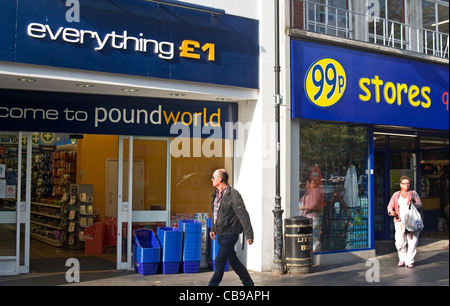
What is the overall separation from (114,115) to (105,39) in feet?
5.30

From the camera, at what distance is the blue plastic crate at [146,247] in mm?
9492

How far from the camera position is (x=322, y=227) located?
36.8 feet

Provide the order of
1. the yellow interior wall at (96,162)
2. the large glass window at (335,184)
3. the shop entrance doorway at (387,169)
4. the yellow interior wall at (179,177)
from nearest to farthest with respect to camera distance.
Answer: the yellow interior wall at (179,177), the large glass window at (335,184), the yellow interior wall at (96,162), the shop entrance doorway at (387,169)

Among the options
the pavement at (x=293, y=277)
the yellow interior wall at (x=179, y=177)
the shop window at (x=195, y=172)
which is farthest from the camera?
the shop window at (x=195, y=172)

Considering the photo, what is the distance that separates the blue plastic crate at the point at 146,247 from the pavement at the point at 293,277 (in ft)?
1.03

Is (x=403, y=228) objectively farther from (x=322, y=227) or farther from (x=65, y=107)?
(x=65, y=107)

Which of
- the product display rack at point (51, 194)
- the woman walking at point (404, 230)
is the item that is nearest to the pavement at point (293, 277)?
the woman walking at point (404, 230)

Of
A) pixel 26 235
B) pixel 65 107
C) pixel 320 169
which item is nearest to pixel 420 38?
pixel 320 169

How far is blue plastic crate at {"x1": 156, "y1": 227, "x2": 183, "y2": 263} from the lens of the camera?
9.66m

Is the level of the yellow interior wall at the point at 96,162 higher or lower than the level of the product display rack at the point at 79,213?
higher

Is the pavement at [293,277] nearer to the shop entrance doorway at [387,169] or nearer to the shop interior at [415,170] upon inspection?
the shop entrance doorway at [387,169]

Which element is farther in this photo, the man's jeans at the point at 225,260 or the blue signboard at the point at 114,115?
the blue signboard at the point at 114,115

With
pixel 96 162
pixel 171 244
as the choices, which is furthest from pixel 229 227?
pixel 96 162

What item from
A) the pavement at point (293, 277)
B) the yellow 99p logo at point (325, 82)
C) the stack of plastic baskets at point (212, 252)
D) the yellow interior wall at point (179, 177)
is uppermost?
the yellow 99p logo at point (325, 82)
